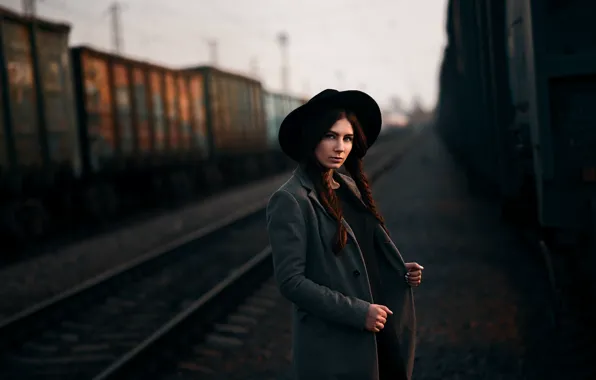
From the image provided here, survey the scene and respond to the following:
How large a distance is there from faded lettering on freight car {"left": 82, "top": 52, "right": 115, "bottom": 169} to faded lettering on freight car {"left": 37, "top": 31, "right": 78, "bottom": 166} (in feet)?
2.04

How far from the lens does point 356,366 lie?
194 centimetres

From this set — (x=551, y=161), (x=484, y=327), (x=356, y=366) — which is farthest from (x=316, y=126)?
(x=484, y=327)

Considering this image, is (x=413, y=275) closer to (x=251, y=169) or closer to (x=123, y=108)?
(x=123, y=108)

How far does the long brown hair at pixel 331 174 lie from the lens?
1.91 meters

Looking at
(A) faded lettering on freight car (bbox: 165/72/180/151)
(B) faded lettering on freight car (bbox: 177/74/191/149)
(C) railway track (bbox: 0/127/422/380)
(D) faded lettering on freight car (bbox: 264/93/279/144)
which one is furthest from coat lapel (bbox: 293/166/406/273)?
(D) faded lettering on freight car (bbox: 264/93/279/144)

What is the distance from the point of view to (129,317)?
6.02 m

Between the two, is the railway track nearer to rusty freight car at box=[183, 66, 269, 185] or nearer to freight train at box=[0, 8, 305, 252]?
freight train at box=[0, 8, 305, 252]

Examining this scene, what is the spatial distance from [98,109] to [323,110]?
1229 cm

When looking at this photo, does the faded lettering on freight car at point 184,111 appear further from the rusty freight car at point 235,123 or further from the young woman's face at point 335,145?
the young woman's face at point 335,145

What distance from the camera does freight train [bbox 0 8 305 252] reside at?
1067cm

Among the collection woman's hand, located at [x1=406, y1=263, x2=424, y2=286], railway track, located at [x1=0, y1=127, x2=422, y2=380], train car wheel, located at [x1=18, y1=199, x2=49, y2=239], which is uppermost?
woman's hand, located at [x1=406, y1=263, x2=424, y2=286]

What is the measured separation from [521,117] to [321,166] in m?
4.00

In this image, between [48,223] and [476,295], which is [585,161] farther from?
[48,223]

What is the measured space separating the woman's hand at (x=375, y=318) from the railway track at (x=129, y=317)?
267 centimetres
